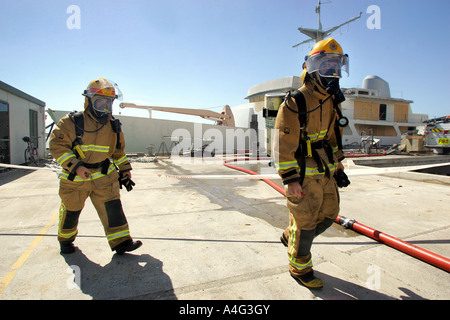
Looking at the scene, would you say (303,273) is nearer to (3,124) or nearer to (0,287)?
(0,287)

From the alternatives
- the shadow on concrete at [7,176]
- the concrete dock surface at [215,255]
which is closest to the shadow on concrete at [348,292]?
the concrete dock surface at [215,255]

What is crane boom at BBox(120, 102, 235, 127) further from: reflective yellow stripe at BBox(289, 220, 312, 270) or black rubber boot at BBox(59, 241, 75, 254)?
reflective yellow stripe at BBox(289, 220, 312, 270)

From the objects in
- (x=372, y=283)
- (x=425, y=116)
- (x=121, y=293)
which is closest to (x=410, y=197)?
(x=372, y=283)

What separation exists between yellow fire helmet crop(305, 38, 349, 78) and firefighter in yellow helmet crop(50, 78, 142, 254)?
6.63ft

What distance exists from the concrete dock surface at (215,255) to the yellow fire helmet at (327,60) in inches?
67.3

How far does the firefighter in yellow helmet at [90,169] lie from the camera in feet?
8.05

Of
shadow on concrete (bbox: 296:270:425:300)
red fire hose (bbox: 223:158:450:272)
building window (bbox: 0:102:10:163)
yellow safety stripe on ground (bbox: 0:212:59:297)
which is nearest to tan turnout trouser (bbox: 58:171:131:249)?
yellow safety stripe on ground (bbox: 0:212:59:297)

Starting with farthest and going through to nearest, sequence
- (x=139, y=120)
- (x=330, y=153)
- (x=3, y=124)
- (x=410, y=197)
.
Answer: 1. (x=139, y=120)
2. (x=3, y=124)
3. (x=410, y=197)
4. (x=330, y=153)

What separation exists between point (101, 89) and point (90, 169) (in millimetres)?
828

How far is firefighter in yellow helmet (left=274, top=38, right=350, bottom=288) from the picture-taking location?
201 cm

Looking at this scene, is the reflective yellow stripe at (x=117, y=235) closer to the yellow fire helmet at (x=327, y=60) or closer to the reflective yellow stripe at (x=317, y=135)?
the reflective yellow stripe at (x=317, y=135)

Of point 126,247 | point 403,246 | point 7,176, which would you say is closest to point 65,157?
point 126,247

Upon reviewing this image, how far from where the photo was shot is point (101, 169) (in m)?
2.57

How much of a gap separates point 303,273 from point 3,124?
12303mm
